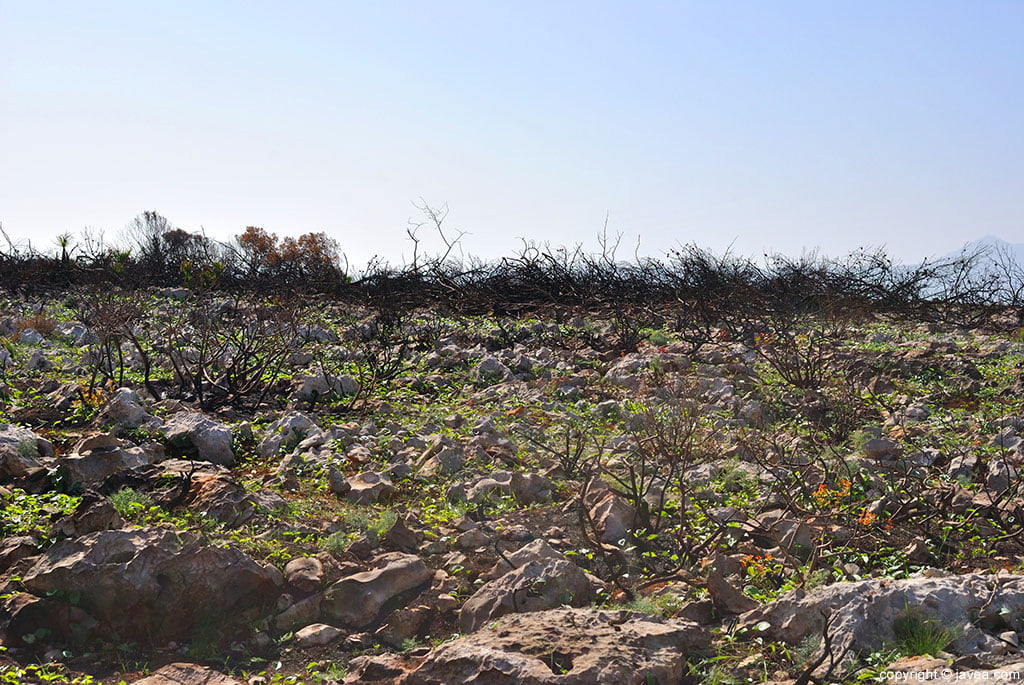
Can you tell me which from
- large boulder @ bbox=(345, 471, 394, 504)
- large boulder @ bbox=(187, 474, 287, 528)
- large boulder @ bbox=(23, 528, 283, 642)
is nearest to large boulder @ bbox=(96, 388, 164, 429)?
large boulder @ bbox=(187, 474, 287, 528)

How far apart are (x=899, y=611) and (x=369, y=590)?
2054mm

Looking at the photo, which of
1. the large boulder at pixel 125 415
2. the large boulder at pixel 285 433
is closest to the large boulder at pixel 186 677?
the large boulder at pixel 285 433

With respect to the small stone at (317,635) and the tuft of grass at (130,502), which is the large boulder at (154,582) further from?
the tuft of grass at (130,502)

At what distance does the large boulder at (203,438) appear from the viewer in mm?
5309

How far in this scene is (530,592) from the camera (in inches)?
120

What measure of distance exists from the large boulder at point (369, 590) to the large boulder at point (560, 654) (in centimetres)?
53

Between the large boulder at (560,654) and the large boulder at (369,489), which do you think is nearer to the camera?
the large boulder at (560,654)

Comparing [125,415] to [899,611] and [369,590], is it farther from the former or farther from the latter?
[899,611]

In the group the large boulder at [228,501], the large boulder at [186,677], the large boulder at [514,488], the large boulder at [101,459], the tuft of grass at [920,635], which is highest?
the large boulder at [101,459]

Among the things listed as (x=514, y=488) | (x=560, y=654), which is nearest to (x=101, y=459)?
(x=514, y=488)

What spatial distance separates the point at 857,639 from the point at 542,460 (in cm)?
293

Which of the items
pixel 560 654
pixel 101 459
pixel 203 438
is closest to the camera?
pixel 560 654

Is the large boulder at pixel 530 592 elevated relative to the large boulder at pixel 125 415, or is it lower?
lower

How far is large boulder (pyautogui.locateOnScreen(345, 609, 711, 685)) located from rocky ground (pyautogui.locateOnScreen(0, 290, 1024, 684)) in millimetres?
10
